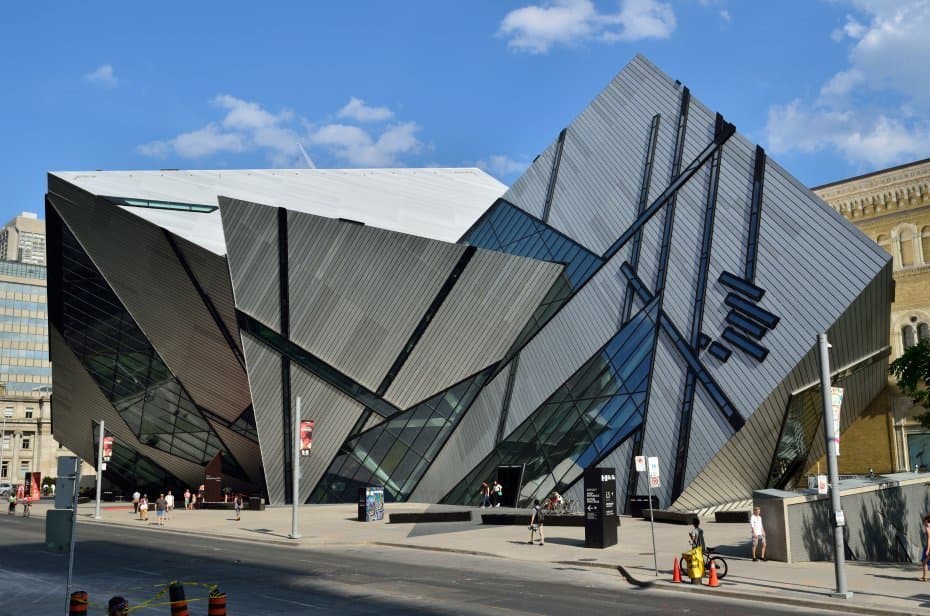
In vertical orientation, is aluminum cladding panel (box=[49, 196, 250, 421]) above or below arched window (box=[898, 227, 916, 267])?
below

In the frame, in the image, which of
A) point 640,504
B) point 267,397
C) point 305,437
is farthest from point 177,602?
point 267,397

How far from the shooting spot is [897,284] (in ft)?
208

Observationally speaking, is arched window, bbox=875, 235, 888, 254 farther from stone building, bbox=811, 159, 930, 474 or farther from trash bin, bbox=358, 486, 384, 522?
trash bin, bbox=358, 486, 384, 522

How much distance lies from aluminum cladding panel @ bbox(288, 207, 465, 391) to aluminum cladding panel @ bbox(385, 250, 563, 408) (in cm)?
111

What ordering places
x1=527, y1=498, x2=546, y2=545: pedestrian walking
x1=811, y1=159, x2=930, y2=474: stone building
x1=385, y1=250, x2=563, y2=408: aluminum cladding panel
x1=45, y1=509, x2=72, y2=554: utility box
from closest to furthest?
x1=45, y1=509, x2=72, y2=554: utility box
x1=527, y1=498, x2=546, y2=545: pedestrian walking
x1=385, y1=250, x2=563, y2=408: aluminum cladding panel
x1=811, y1=159, x2=930, y2=474: stone building

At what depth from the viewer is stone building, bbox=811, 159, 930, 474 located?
57094 millimetres

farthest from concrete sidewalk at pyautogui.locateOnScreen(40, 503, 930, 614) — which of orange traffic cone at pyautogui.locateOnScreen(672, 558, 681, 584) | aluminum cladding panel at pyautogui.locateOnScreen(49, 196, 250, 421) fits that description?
aluminum cladding panel at pyautogui.locateOnScreen(49, 196, 250, 421)

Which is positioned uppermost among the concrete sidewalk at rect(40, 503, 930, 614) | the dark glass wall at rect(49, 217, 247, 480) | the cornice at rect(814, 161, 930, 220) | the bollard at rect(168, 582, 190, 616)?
the cornice at rect(814, 161, 930, 220)

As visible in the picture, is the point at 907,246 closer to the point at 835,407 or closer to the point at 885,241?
the point at 885,241

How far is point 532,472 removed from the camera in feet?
121

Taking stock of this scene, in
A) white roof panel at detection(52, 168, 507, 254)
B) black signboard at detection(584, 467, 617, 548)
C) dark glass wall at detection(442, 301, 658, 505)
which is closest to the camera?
black signboard at detection(584, 467, 617, 548)

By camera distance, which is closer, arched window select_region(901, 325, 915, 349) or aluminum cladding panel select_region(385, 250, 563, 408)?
aluminum cladding panel select_region(385, 250, 563, 408)

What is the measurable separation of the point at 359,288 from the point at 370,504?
39.7ft

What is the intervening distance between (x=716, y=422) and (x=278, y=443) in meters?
23.6
